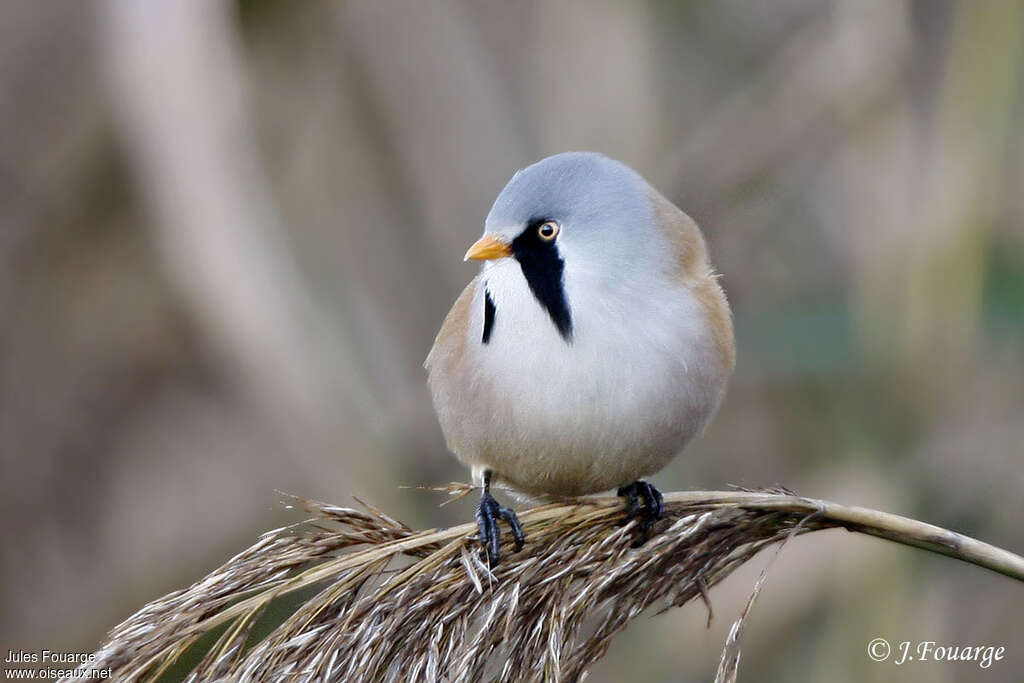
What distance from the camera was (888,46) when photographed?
418 centimetres

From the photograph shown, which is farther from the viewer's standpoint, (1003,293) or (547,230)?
(1003,293)

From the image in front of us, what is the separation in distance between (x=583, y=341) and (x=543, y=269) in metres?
0.19

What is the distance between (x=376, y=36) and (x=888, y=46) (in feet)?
7.62

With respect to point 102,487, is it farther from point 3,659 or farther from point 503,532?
point 503,532

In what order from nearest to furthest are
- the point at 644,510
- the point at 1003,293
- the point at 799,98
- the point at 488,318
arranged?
1. the point at 644,510
2. the point at 488,318
3. the point at 1003,293
4. the point at 799,98

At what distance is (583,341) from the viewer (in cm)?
263

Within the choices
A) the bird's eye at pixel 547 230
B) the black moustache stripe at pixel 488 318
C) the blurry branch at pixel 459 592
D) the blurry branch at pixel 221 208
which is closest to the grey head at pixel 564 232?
the bird's eye at pixel 547 230

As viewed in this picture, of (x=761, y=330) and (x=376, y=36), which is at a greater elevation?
(x=376, y=36)

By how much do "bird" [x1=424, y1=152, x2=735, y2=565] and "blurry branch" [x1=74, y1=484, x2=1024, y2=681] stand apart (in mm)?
233

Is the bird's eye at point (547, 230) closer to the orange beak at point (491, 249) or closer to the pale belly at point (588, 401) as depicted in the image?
the orange beak at point (491, 249)

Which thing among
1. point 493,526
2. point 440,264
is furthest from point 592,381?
point 440,264

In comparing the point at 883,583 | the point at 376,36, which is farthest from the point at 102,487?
the point at 883,583

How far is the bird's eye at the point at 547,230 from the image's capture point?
2670 millimetres

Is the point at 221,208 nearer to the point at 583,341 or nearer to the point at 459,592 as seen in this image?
the point at 583,341
